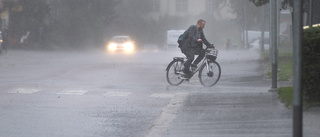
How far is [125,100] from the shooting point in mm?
13078

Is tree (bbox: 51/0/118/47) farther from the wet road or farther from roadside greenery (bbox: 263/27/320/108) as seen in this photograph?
roadside greenery (bbox: 263/27/320/108)

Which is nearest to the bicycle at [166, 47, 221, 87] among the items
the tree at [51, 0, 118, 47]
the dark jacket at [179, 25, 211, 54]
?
the dark jacket at [179, 25, 211, 54]

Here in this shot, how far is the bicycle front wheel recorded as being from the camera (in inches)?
661

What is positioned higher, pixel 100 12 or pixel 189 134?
A: pixel 189 134

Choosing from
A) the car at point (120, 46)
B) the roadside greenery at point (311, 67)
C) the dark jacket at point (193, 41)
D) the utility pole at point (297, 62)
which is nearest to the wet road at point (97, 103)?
the roadside greenery at point (311, 67)

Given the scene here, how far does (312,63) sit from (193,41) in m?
6.87

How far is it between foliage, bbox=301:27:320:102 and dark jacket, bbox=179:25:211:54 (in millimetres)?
6694

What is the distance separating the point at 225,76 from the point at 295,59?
13.5 m

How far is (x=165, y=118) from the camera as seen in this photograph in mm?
10047

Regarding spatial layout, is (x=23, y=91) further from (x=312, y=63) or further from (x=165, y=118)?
(x=312, y=63)

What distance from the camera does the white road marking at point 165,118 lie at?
28.7 ft

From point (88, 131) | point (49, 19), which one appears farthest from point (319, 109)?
point (49, 19)

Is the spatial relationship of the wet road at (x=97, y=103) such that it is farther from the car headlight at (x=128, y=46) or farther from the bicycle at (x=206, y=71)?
the car headlight at (x=128, y=46)

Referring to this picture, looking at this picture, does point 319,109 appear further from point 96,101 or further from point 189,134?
A: point 96,101
